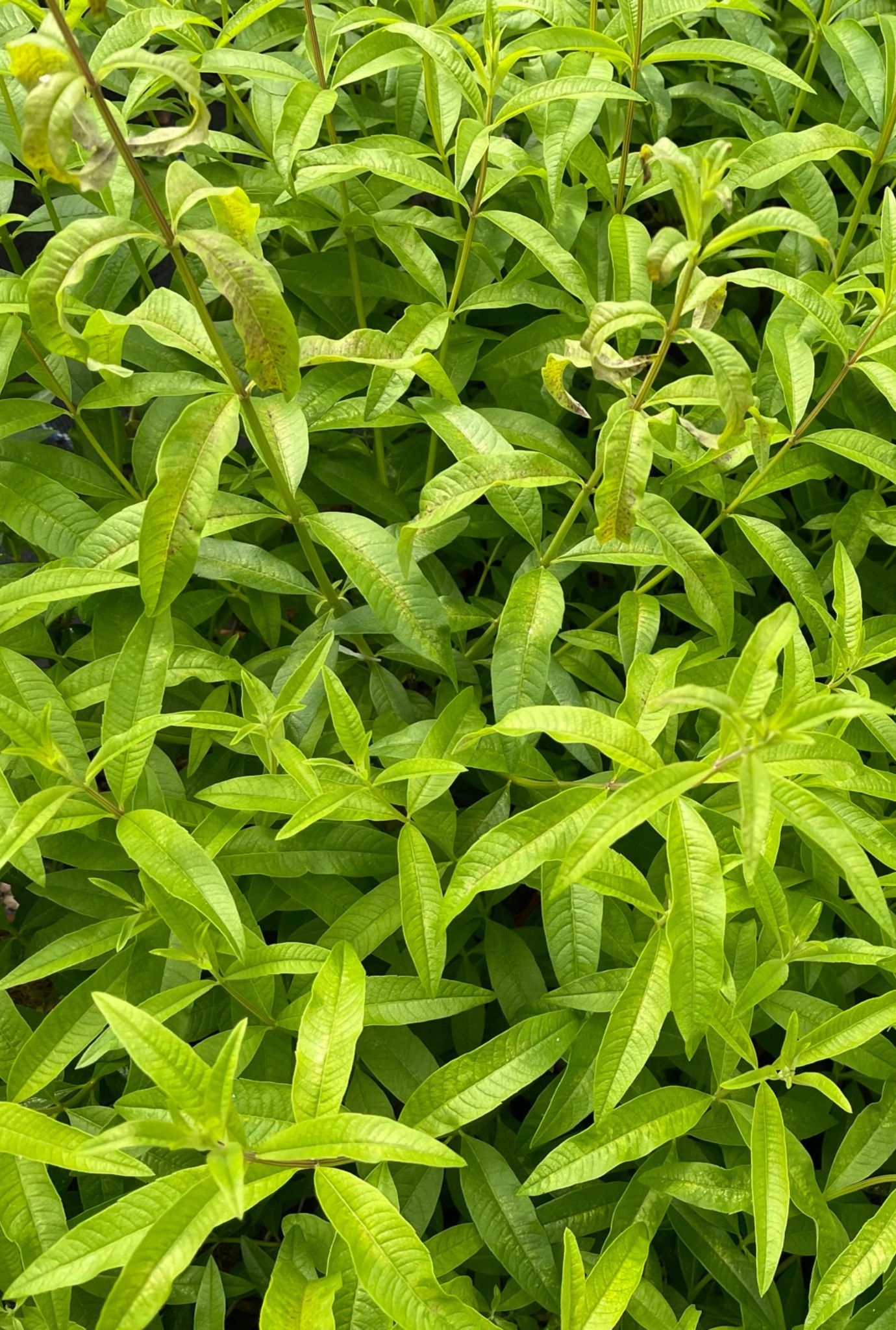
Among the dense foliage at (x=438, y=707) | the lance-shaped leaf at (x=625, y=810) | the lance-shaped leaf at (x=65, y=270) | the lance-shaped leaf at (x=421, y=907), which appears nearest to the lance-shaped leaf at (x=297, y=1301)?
the dense foliage at (x=438, y=707)

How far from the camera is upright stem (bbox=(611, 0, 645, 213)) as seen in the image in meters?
1.19

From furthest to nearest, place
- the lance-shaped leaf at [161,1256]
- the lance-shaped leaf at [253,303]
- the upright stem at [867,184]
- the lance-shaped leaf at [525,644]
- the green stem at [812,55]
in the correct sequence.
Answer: the green stem at [812,55], the upright stem at [867,184], the lance-shaped leaf at [525,644], the lance-shaped leaf at [253,303], the lance-shaped leaf at [161,1256]

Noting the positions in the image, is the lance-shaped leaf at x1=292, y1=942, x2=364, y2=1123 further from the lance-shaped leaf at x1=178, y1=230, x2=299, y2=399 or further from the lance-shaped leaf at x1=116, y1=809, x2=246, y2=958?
the lance-shaped leaf at x1=178, y1=230, x2=299, y2=399

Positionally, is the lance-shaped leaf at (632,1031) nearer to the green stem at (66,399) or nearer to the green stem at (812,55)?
the green stem at (66,399)

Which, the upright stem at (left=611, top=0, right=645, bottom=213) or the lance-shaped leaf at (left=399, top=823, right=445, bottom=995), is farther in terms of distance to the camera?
the upright stem at (left=611, top=0, right=645, bottom=213)

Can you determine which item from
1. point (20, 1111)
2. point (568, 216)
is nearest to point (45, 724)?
point (20, 1111)

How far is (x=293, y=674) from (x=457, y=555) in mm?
547

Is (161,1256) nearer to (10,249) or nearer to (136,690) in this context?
(136,690)

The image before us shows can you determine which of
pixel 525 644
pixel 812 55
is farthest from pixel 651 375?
pixel 812 55

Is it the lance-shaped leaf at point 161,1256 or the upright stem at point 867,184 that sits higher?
the upright stem at point 867,184

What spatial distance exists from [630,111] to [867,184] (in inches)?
13.0

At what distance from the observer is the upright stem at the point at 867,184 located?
1.27 meters

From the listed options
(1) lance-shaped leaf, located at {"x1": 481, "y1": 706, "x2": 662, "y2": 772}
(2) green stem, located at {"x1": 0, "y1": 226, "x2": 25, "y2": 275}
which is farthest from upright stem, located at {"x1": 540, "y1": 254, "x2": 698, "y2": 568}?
(2) green stem, located at {"x1": 0, "y1": 226, "x2": 25, "y2": 275}

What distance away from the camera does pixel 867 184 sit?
1.35m
